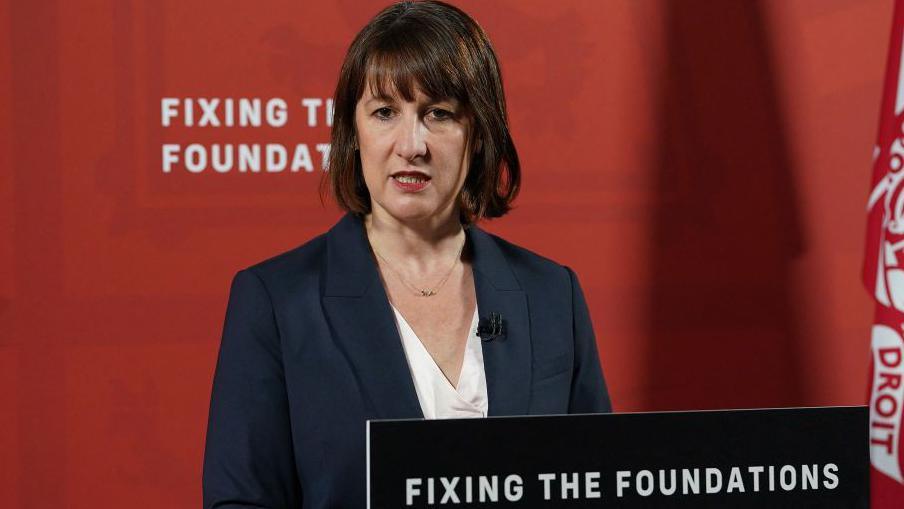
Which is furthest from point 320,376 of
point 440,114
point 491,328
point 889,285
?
point 889,285

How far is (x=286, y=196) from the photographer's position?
7.93 feet

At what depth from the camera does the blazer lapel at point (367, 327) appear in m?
1.27

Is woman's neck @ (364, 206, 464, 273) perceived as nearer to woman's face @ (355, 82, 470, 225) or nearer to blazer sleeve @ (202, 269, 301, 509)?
woman's face @ (355, 82, 470, 225)

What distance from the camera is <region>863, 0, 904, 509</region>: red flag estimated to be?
8.38ft

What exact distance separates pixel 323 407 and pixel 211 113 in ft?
4.17

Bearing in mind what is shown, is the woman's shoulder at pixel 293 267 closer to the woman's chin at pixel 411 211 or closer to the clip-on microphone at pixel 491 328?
the woman's chin at pixel 411 211

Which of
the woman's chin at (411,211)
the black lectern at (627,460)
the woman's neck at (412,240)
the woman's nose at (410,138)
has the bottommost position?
A: the black lectern at (627,460)

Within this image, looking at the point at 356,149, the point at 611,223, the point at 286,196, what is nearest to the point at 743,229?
the point at 611,223

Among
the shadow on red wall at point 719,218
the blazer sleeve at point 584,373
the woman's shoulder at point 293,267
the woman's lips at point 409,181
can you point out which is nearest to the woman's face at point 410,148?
the woman's lips at point 409,181

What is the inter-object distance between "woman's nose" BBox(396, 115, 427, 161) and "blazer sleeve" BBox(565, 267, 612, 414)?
32cm

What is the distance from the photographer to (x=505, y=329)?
1.37 m

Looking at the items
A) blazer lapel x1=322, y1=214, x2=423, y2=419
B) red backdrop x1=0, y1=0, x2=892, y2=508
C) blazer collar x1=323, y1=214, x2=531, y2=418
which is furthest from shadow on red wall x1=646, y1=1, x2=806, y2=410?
blazer lapel x1=322, y1=214, x2=423, y2=419

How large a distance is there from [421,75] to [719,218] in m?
1.55

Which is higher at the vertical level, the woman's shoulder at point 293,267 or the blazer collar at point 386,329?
the woman's shoulder at point 293,267
